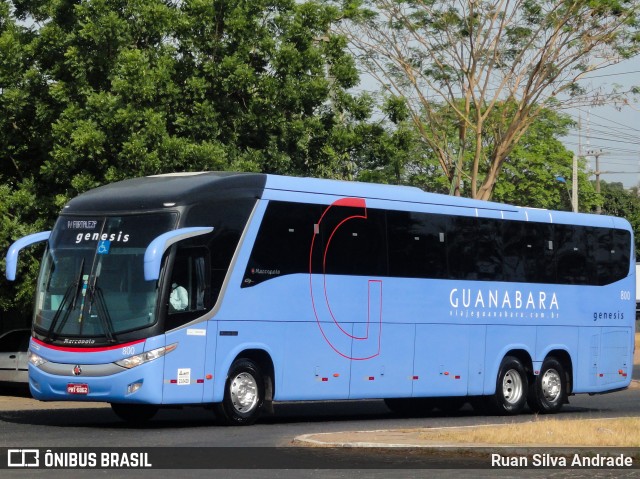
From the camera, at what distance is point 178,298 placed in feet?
60.1

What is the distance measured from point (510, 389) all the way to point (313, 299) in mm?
5600

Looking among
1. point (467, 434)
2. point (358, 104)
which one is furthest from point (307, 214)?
point (358, 104)

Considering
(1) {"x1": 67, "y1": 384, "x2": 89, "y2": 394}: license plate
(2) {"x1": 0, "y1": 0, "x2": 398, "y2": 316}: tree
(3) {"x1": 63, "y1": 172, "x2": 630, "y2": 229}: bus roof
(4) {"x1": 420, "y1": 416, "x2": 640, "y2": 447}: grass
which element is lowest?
(4) {"x1": 420, "y1": 416, "x2": 640, "y2": 447}: grass

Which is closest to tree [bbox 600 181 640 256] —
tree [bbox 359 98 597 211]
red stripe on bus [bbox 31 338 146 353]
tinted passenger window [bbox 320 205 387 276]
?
tree [bbox 359 98 597 211]

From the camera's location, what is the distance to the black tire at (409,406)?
2403 centimetres

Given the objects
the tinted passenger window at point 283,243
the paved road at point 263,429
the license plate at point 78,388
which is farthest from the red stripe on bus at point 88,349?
the tinted passenger window at point 283,243

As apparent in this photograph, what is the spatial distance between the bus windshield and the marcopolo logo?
21.4 ft

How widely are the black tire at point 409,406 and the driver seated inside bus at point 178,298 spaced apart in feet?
21.9

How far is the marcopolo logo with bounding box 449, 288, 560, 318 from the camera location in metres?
23.0

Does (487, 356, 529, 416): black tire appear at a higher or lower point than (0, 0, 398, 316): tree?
lower

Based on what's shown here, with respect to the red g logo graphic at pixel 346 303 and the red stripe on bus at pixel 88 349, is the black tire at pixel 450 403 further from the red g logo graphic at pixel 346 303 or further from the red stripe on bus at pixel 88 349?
the red stripe on bus at pixel 88 349

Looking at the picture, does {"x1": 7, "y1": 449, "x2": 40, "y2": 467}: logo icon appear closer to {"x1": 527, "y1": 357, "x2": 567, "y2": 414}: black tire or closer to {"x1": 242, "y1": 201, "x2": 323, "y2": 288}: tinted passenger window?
{"x1": 242, "y1": 201, "x2": 323, "y2": 288}: tinted passenger window

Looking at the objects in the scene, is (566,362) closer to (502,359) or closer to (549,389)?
(549,389)

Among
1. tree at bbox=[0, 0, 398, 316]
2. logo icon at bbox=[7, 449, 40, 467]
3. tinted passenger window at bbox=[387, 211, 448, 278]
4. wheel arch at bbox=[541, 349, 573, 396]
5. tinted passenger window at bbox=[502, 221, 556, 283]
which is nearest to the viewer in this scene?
logo icon at bbox=[7, 449, 40, 467]
